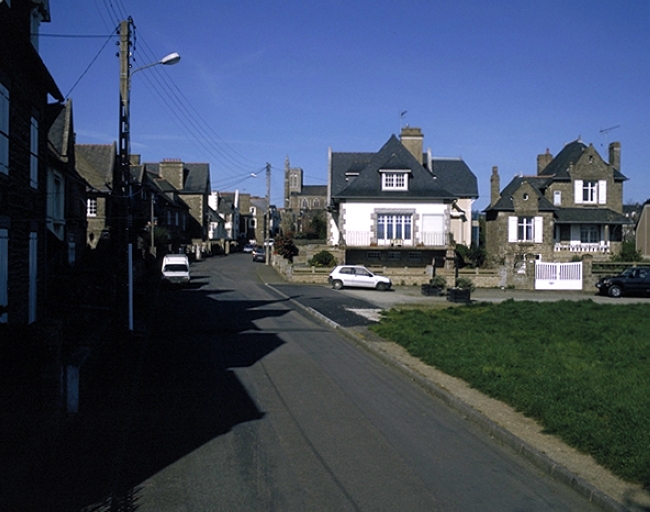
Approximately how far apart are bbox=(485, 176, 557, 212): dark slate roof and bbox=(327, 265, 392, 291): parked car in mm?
16419

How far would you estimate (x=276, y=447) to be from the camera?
839 cm

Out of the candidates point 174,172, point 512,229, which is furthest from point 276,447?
point 174,172

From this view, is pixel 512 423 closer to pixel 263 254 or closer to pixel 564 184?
pixel 564 184

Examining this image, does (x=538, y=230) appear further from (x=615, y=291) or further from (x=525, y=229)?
(x=615, y=291)

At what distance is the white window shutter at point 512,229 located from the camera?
52.3 meters

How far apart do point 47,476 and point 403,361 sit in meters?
8.72

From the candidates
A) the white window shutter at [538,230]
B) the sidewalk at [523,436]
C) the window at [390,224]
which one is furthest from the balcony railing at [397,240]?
the sidewalk at [523,436]

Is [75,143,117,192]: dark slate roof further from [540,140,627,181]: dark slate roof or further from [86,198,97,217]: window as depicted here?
[540,140,627,181]: dark slate roof

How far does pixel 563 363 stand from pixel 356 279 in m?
28.2

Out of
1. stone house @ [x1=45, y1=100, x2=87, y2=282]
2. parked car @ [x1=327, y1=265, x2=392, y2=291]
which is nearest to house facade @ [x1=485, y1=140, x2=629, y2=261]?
parked car @ [x1=327, y1=265, x2=392, y2=291]

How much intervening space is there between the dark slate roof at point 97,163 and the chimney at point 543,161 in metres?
37.7

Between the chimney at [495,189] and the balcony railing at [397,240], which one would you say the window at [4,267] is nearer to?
the balcony railing at [397,240]

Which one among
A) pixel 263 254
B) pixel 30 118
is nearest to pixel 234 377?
pixel 30 118

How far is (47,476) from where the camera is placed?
23.8ft
